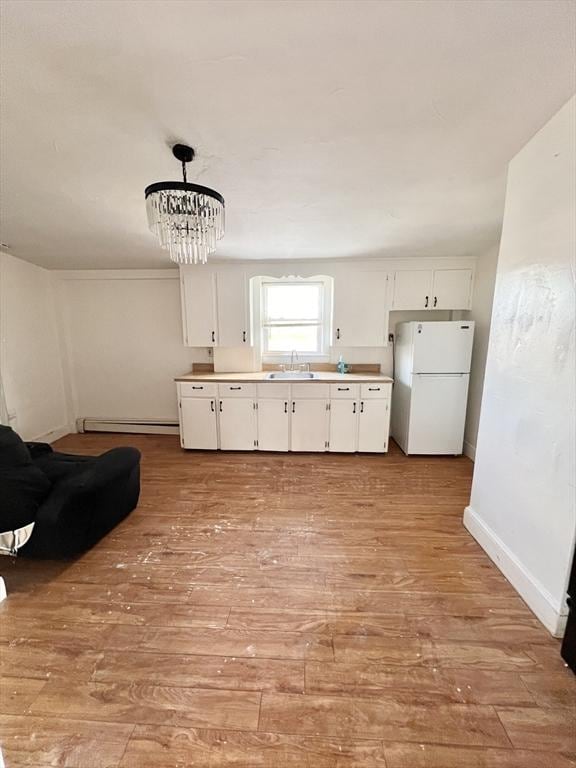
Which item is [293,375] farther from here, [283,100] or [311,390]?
[283,100]

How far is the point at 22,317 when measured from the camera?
11.8 feet

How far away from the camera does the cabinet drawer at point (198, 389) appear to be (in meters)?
3.49

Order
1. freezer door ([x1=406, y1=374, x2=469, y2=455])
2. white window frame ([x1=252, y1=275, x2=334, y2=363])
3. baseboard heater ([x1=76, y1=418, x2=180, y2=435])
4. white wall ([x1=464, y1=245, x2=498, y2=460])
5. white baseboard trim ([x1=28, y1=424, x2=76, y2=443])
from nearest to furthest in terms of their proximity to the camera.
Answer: white wall ([x1=464, y1=245, x2=498, y2=460]) < freezer door ([x1=406, y1=374, x2=469, y2=455]) < white baseboard trim ([x1=28, y1=424, x2=76, y2=443]) < white window frame ([x1=252, y1=275, x2=334, y2=363]) < baseboard heater ([x1=76, y1=418, x2=180, y2=435])

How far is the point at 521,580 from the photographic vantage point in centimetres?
165

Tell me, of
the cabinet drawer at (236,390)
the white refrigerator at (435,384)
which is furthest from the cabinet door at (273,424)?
the white refrigerator at (435,384)

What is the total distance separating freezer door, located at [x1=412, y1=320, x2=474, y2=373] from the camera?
3164 mm

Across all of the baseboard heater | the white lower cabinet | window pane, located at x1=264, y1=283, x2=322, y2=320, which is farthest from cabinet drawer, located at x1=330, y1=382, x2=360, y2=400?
the baseboard heater

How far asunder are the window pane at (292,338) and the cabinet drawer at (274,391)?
2.59 feet

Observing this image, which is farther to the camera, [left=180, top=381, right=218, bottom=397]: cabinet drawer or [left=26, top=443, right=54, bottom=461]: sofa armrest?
[left=180, top=381, right=218, bottom=397]: cabinet drawer

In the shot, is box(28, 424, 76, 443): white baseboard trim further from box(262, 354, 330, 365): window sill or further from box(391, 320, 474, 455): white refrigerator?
box(391, 320, 474, 455): white refrigerator

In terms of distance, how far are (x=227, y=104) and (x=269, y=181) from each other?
2.03 ft

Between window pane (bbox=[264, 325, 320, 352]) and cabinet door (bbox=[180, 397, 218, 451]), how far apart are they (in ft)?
3.77

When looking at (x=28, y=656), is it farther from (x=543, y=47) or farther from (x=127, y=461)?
(x=543, y=47)

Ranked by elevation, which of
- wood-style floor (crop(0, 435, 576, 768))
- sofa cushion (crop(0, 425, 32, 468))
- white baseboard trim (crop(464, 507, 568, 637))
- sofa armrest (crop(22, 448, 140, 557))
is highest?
sofa cushion (crop(0, 425, 32, 468))
